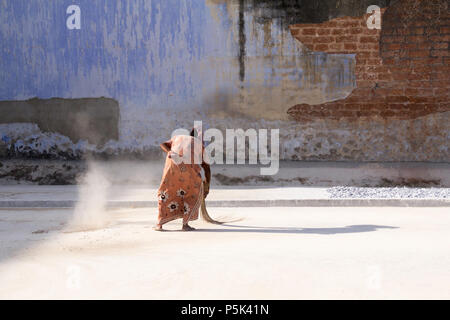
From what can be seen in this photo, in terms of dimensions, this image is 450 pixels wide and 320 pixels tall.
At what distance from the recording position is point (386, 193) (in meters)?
9.09

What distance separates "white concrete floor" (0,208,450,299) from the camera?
3.96m

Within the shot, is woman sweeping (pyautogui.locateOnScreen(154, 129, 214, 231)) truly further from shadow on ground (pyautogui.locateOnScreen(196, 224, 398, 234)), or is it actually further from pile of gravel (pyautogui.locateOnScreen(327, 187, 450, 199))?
pile of gravel (pyautogui.locateOnScreen(327, 187, 450, 199))

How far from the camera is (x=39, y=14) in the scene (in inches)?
484

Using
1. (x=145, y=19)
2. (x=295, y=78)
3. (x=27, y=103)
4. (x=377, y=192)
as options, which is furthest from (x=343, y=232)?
(x=27, y=103)

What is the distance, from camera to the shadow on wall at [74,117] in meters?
12.1

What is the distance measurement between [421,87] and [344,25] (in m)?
1.89

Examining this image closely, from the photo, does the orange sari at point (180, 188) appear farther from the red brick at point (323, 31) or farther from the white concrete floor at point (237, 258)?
the red brick at point (323, 31)

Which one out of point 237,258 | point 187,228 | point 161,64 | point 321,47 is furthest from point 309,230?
point 161,64

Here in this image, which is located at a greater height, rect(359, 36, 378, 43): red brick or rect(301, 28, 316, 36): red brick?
rect(301, 28, 316, 36): red brick

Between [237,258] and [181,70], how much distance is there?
763 centimetres

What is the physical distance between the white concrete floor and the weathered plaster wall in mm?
4441

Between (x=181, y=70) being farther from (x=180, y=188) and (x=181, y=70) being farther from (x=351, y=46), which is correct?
(x=180, y=188)

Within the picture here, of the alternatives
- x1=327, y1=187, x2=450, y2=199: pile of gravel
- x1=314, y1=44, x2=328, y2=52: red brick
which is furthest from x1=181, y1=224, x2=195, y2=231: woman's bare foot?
x1=314, y1=44, x2=328, y2=52: red brick

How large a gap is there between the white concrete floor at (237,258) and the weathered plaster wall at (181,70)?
4441 millimetres
